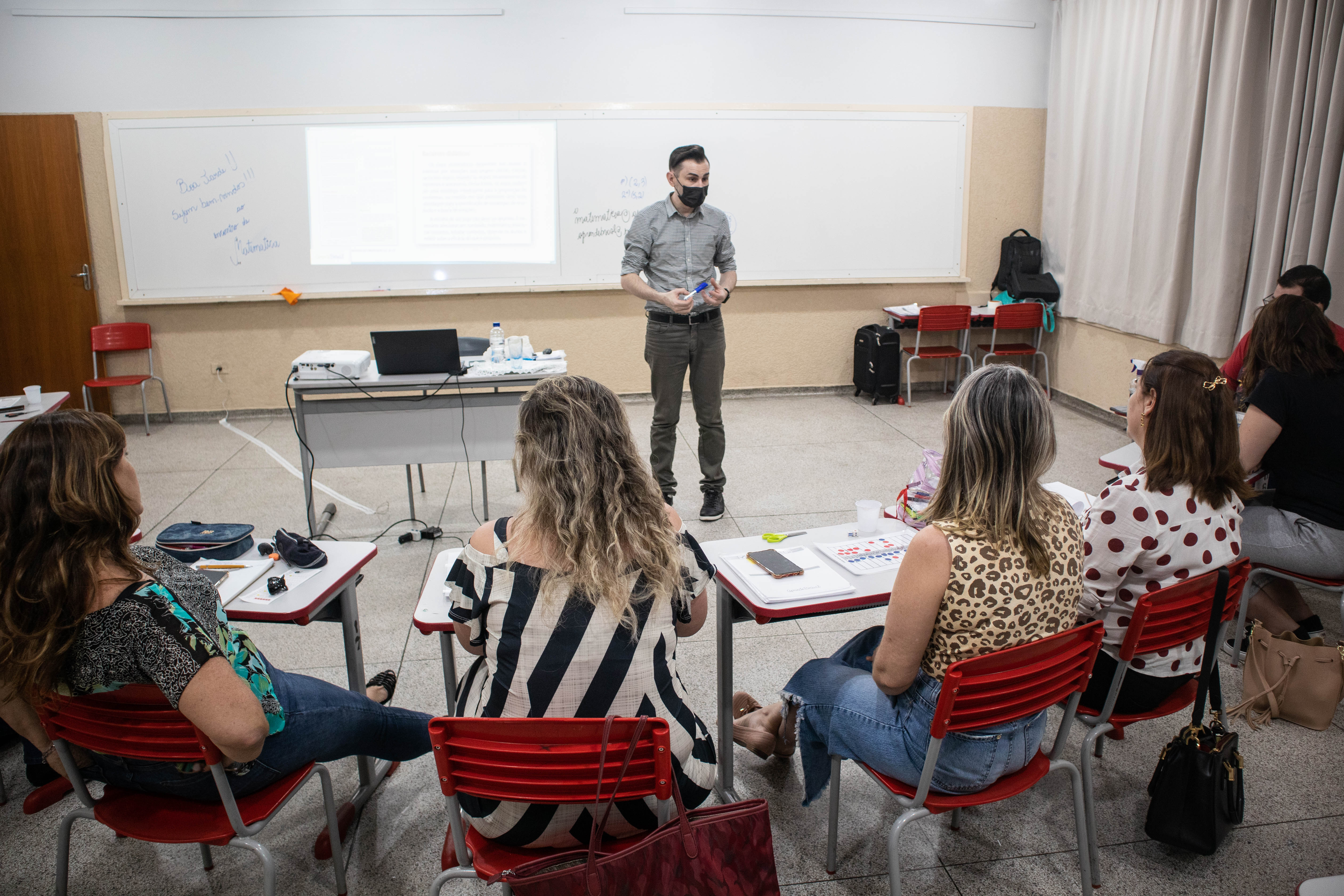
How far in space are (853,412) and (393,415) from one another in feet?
11.2

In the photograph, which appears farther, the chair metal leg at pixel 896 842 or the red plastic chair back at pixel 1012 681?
the chair metal leg at pixel 896 842

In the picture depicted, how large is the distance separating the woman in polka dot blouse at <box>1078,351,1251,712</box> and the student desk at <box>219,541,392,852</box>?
1.69m

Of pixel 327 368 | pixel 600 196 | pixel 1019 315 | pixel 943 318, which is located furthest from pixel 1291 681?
pixel 600 196

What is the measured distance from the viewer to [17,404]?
3.48 m

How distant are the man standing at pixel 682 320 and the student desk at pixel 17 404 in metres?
2.40

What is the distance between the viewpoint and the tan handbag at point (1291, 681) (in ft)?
7.73

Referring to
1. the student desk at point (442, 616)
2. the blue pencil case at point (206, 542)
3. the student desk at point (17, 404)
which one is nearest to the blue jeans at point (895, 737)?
the student desk at point (442, 616)

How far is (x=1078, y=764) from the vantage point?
224cm

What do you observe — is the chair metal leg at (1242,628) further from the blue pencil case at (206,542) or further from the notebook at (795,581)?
the blue pencil case at (206,542)

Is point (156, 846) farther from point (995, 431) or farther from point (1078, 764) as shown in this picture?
point (1078, 764)

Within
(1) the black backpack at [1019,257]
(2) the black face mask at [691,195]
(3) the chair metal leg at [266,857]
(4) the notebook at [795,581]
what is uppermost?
(2) the black face mask at [691,195]

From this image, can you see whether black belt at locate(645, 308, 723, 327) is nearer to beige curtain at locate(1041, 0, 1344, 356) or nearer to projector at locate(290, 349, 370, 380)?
projector at locate(290, 349, 370, 380)

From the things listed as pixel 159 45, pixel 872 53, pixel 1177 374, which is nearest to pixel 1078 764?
pixel 1177 374

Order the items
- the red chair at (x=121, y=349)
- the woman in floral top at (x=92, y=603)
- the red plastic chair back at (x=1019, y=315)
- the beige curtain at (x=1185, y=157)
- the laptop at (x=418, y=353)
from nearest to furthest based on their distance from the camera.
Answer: the woman in floral top at (x=92, y=603) < the laptop at (x=418, y=353) < the beige curtain at (x=1185, y=157) < the red chair at (x=121, y=349) < the red plastic chair back at (x=1019, y=315)
